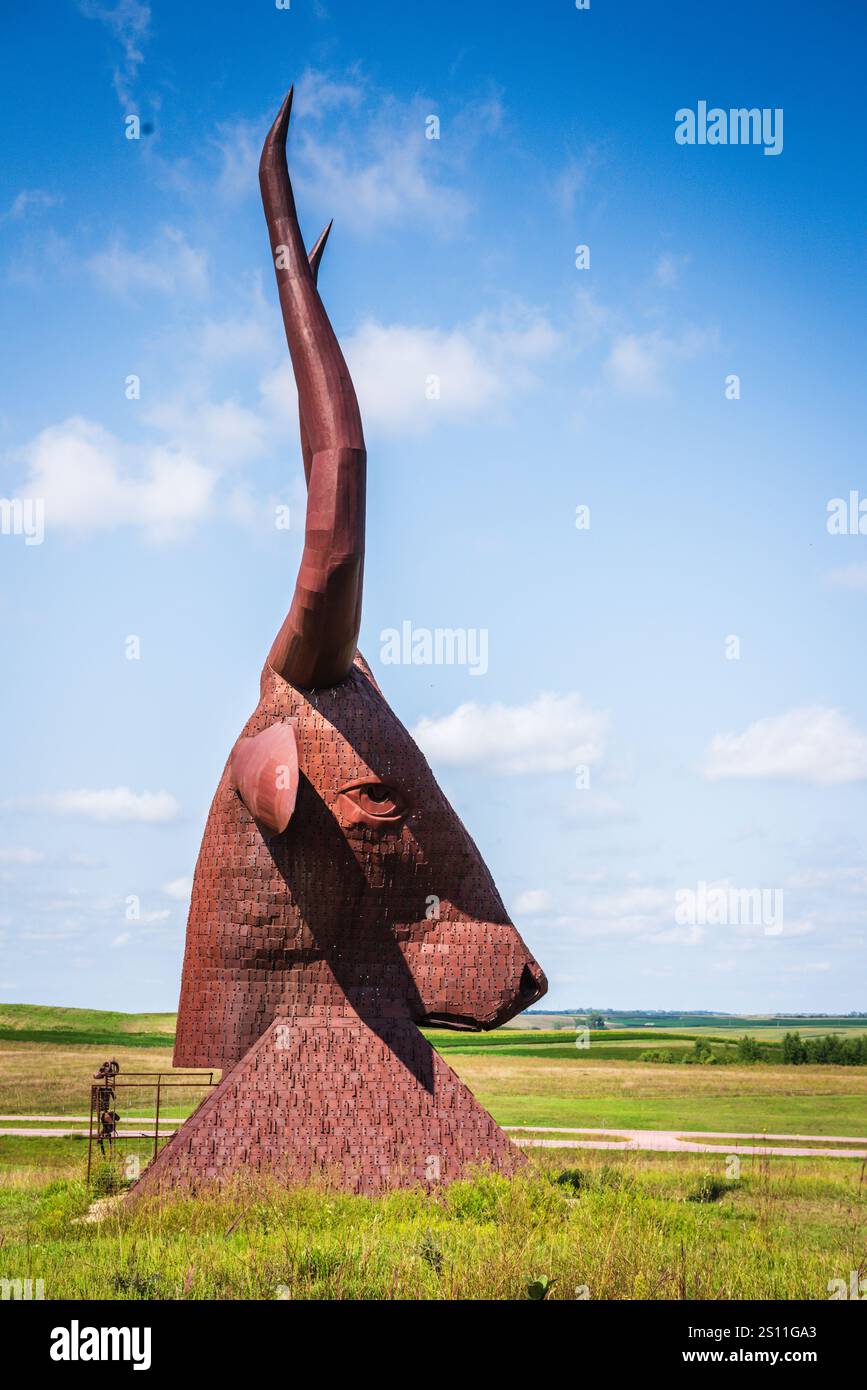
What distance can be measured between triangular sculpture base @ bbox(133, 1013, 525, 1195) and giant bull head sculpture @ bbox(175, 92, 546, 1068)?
0.30 meters

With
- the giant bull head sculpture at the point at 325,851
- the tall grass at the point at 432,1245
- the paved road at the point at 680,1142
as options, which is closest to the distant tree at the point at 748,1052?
the paved road at the point at 680,1142

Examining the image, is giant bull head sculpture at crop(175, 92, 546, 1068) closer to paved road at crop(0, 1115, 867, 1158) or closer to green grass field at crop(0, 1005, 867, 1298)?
green grass field at crop(0, 1005, 867, 1298)

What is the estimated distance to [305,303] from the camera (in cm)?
1059

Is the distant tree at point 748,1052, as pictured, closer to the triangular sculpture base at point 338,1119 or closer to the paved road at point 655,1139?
the paved road at point 655,1139

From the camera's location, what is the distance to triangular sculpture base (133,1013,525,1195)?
32.4 ft

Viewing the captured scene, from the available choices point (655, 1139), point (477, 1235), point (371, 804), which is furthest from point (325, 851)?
point (655, 1139)

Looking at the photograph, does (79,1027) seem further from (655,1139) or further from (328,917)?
(328,917)

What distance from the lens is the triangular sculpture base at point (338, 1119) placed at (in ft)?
32.4

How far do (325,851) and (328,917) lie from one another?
60 centimetres

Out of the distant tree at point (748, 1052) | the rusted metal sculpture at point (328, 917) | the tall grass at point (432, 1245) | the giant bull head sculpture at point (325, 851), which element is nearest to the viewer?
the tall grass at point (432, 1245)

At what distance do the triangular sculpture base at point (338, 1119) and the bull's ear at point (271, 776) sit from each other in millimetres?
2032
